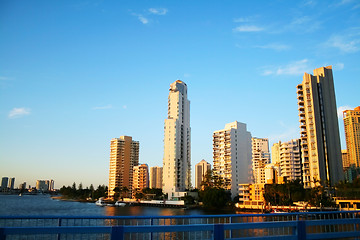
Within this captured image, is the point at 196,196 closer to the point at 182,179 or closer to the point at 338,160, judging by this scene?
the point at 182,179

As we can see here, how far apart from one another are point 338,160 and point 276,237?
119044mm

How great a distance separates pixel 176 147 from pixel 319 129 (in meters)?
77.4

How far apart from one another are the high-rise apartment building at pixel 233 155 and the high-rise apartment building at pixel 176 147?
57.5 ft

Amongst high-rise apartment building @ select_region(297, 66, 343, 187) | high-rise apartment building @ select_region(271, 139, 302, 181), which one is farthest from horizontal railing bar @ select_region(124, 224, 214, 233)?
high-rise apartment building @ select_region(271, 139, 302, 181)

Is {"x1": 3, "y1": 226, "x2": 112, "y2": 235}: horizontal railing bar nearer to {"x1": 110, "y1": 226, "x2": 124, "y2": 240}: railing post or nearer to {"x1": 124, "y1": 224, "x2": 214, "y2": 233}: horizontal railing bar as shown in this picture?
{"x1": 110, "y1": 226, "x2": 124, "y2": 240}: railing post

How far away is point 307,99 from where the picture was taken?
122625 mm

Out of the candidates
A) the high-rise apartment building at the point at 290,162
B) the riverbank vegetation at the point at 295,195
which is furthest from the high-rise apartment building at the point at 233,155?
the riverbank vegetation at the point at 295,195

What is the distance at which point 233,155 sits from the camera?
168500 millimetres

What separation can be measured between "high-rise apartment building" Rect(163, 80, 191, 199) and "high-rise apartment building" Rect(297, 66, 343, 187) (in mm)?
69788

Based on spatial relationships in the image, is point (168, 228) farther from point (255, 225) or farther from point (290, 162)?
point (290, 162)

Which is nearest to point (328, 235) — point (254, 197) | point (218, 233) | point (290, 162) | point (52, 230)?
point (218, 233)

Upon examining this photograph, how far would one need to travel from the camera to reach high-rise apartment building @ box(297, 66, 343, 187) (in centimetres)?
11524

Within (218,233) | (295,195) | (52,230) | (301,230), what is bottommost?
(295,195)

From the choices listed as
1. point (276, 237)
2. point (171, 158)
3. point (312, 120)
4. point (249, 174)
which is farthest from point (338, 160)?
point (276, 237)
